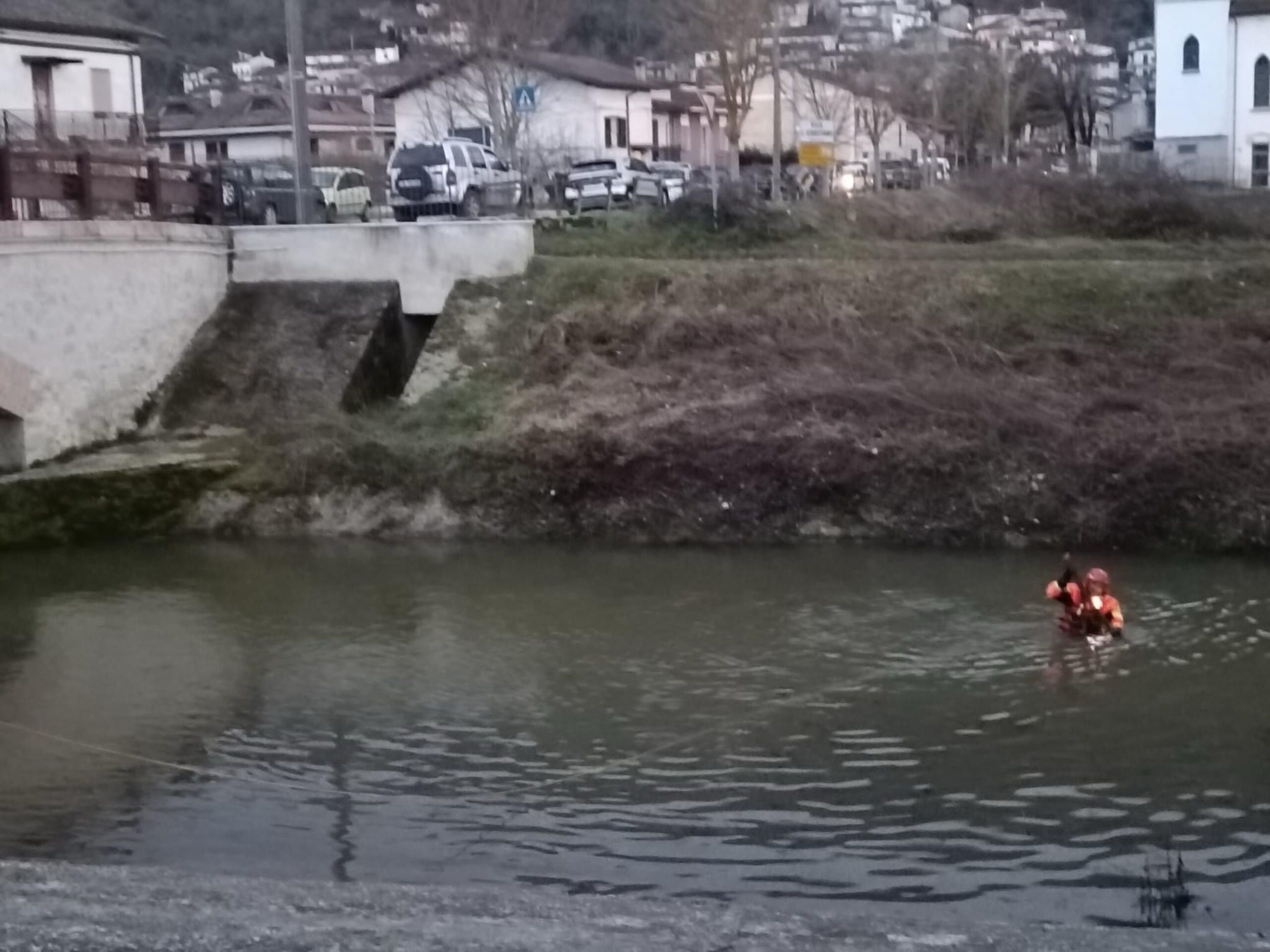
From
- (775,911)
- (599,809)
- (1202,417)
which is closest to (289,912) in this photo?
(775,911)

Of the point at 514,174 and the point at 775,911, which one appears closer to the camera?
the point at 775,911

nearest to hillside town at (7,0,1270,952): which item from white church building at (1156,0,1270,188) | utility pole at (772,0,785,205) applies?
utility pole at (772,0,785,205)

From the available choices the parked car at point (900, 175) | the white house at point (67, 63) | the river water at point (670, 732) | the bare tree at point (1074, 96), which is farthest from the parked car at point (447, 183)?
the bare tree at point (1074, 96)

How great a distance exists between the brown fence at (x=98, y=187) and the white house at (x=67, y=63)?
35.2 ft

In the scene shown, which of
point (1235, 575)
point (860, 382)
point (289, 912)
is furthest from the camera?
point (860, 382)

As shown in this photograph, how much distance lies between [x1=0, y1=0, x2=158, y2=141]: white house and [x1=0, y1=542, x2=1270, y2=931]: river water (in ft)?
78.9

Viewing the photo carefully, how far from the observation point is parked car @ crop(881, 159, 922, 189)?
48.0 m

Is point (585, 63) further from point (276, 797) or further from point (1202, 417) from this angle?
point (276, 797)

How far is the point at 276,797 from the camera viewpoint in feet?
38.5

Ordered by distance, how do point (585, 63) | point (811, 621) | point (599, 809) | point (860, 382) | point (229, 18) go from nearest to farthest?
point (599, 809), point (811, 621), point (860, 382), point (585, 63), point (229, 18)

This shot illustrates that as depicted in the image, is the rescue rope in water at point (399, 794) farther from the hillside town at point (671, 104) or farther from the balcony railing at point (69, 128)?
the hillside town at point (671, 104)

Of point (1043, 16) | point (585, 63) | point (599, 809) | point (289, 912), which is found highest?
point (1043, 16)

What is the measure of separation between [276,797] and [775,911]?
5.04 metres

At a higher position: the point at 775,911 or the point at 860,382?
the point at 860,382
